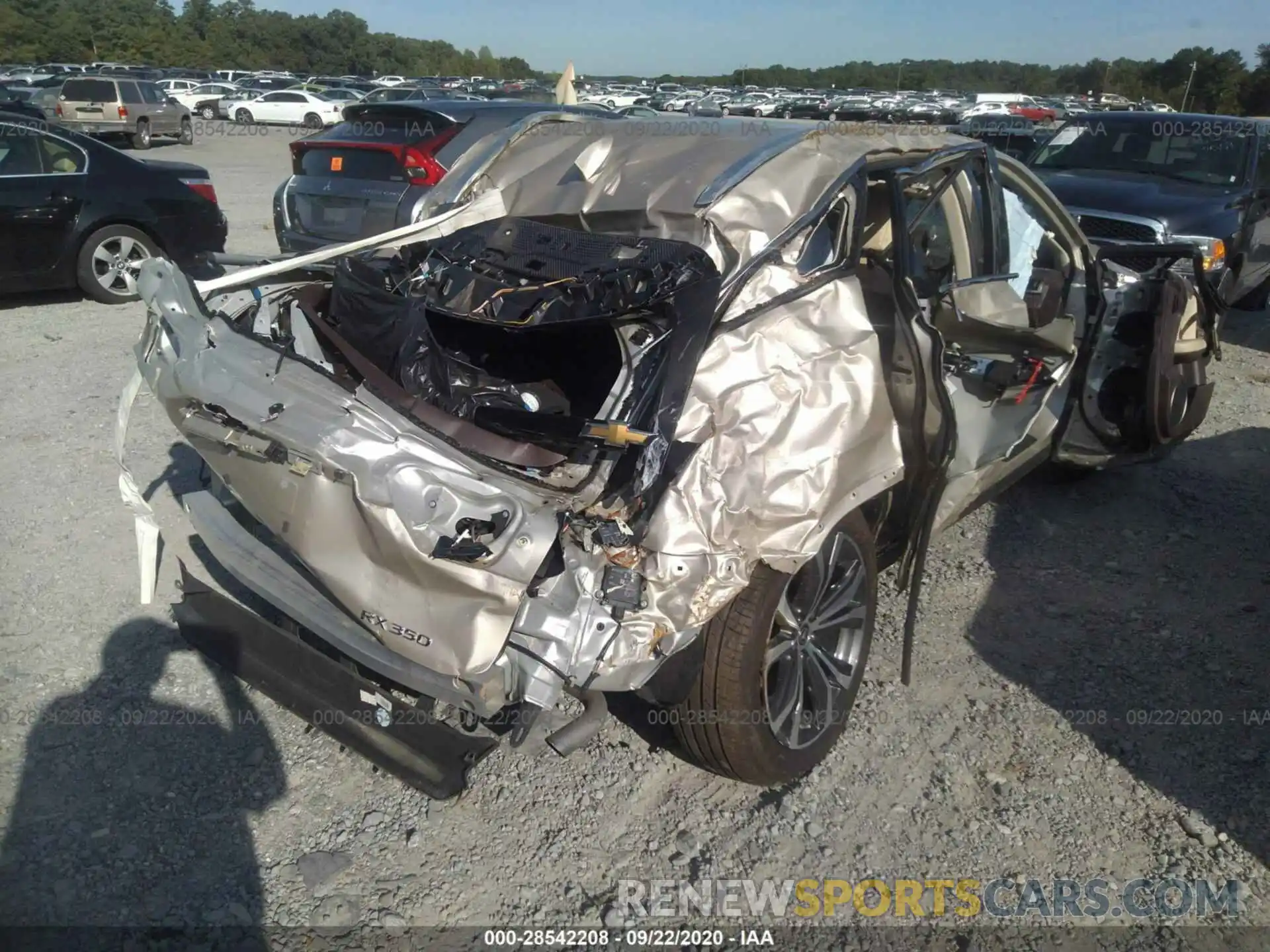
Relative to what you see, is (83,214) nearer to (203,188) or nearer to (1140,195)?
(203,188)

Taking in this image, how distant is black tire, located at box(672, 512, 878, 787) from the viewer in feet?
8.23

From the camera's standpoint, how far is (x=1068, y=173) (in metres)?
8.80

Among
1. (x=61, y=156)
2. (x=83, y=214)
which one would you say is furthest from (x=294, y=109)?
(x=83, y=214)

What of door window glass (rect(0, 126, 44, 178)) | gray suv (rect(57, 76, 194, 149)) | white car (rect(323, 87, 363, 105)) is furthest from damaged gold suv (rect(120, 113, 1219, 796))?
white car (rect(323, 87, 363, 105))

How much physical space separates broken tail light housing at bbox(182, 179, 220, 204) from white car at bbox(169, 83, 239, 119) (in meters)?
28.4

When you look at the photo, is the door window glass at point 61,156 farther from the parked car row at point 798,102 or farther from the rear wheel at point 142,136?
the parked car row at point 798,102

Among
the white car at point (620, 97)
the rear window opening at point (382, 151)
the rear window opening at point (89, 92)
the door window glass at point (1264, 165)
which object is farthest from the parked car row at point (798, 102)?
the rear window opening at point (382, 151)

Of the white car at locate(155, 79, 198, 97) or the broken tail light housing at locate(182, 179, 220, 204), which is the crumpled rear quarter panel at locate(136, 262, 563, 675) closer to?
the broken tail light housing at locate(182, 179, 220, 204)

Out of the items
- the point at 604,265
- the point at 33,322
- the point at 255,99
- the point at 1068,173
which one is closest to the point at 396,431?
the point at 604,265

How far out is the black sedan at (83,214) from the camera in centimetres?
766

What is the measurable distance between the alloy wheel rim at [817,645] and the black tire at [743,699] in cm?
3

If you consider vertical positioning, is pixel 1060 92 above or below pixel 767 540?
above

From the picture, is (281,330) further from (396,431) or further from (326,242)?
(326,242)

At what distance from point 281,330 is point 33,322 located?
19.4 feet
